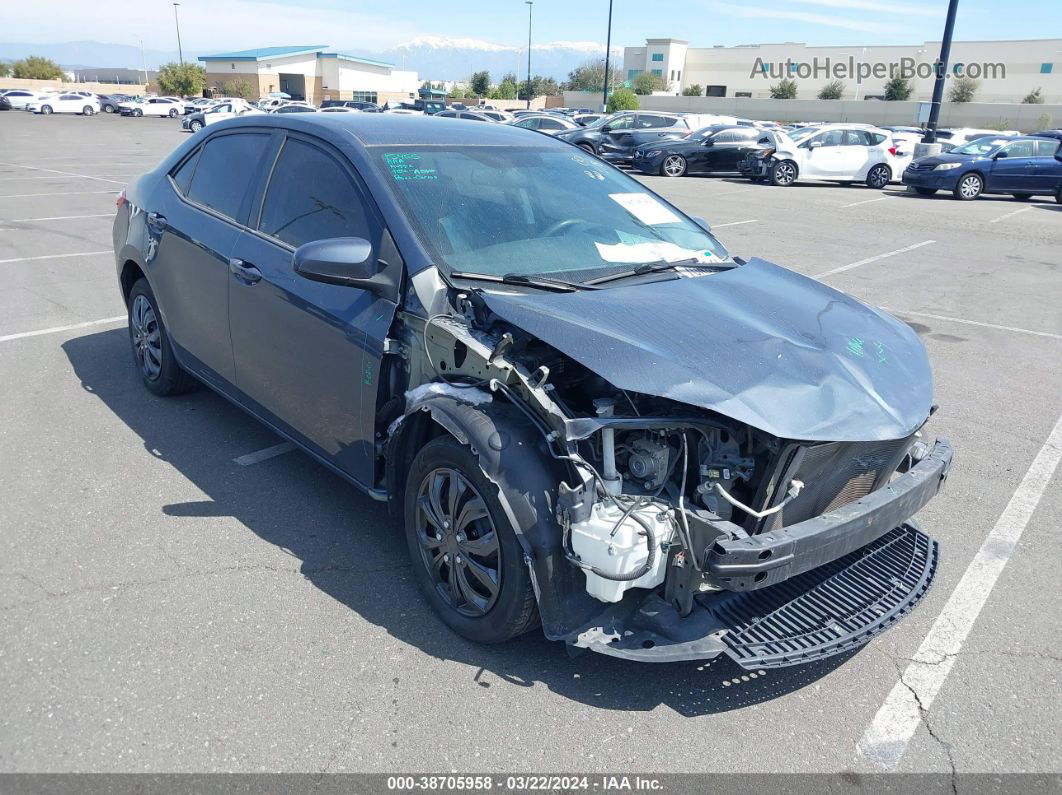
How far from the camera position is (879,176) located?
73.4ft

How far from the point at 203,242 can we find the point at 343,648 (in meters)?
2.46

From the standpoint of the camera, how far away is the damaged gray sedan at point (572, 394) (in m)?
2.68

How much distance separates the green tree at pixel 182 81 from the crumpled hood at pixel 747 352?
8427 cm

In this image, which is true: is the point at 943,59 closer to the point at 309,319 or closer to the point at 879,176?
the point at 879,176

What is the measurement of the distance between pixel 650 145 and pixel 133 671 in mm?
22281

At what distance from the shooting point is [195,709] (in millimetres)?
2744

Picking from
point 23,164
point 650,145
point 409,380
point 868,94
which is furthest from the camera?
point 868,94

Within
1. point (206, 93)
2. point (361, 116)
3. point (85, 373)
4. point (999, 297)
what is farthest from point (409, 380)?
point (206, 93)

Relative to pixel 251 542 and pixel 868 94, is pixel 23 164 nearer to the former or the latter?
pixel 251 542

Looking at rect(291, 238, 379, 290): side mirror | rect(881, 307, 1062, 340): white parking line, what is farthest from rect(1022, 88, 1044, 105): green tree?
rect(291, 238, 379, 290): side mirror

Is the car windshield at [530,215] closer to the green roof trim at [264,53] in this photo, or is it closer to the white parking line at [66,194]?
the white parking line at [66,194]

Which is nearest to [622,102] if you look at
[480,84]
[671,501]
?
[480,84]

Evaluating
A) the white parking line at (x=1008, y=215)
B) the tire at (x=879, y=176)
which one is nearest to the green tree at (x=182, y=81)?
the tire at (x=879, y=176)

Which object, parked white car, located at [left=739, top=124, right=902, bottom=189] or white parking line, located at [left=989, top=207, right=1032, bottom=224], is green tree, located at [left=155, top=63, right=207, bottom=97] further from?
white parking line, located at [left=989, top=207, right=1032, bottom=224]
